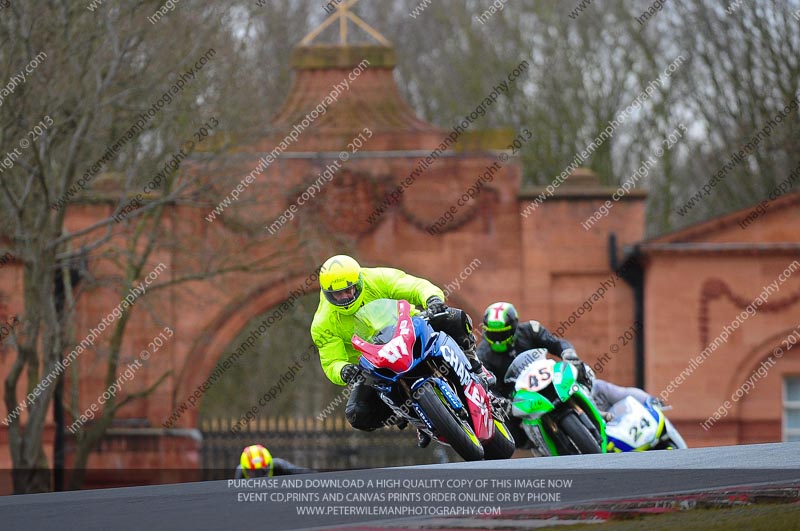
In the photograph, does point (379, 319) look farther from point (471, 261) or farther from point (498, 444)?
point (471, 261)

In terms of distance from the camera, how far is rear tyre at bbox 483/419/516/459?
37.0 feet

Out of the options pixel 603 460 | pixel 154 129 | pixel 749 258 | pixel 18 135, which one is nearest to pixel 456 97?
pixel 749 258

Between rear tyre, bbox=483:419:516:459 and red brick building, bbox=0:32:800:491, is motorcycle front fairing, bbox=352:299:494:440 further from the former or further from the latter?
red brick building, bbox=0:32:800:491

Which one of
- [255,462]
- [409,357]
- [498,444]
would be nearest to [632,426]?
[498,444]

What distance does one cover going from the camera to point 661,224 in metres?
38.8

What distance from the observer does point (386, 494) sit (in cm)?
743

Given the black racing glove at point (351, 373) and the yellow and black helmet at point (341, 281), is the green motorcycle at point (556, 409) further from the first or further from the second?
the yellow and black helmet at point (341, 281)

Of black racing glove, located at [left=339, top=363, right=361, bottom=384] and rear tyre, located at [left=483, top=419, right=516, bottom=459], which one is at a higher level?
black racing glove, located at [left=339, top=363, right=361, bottom=384]

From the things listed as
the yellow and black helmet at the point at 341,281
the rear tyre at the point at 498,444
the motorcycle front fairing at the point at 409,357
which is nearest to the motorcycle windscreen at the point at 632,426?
the rear tyre at the point at 498,444

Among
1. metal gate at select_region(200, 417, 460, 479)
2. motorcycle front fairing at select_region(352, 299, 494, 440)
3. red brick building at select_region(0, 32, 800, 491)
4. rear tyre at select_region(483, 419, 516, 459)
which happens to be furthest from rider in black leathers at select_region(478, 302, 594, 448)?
metal gate at select_region(200, 417, 460, 479)

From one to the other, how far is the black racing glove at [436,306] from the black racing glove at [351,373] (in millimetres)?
731

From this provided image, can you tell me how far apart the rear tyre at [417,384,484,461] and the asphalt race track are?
1556mm

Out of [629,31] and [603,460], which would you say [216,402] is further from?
[603,460]

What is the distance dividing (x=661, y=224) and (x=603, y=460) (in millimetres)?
30454
